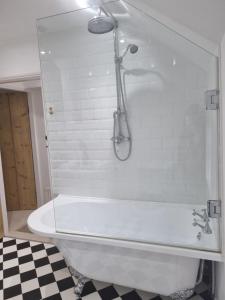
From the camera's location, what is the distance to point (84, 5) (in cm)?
198

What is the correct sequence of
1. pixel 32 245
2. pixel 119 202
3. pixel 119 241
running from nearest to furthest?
pixel 119 241 → pixel 119 202 → pixel 32 245

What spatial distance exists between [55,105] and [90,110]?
1.31 ft

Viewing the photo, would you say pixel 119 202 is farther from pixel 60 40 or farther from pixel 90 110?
pixel 60 40

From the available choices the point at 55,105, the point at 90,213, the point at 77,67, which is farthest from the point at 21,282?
the point at 77,67

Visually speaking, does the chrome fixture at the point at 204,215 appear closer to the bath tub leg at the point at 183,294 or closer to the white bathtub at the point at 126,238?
the white bathtub at the point at 126,238

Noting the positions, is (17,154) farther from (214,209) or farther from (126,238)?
(214,209)

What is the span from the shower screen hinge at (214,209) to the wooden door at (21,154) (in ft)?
10.2

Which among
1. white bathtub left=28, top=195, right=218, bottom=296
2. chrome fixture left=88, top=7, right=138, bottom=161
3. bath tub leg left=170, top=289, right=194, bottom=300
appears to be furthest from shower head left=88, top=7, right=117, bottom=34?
bath tub leg left=170, top=289, right=194, bottom=300

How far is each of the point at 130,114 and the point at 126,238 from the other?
1.17m

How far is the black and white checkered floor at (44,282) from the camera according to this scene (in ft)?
6.51

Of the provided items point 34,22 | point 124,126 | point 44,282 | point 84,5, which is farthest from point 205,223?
point 34,22

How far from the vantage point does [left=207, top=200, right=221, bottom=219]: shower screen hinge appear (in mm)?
1483

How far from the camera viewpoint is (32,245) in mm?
2844

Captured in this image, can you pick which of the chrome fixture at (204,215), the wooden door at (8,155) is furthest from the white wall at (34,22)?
the wooden door at (8,155)
